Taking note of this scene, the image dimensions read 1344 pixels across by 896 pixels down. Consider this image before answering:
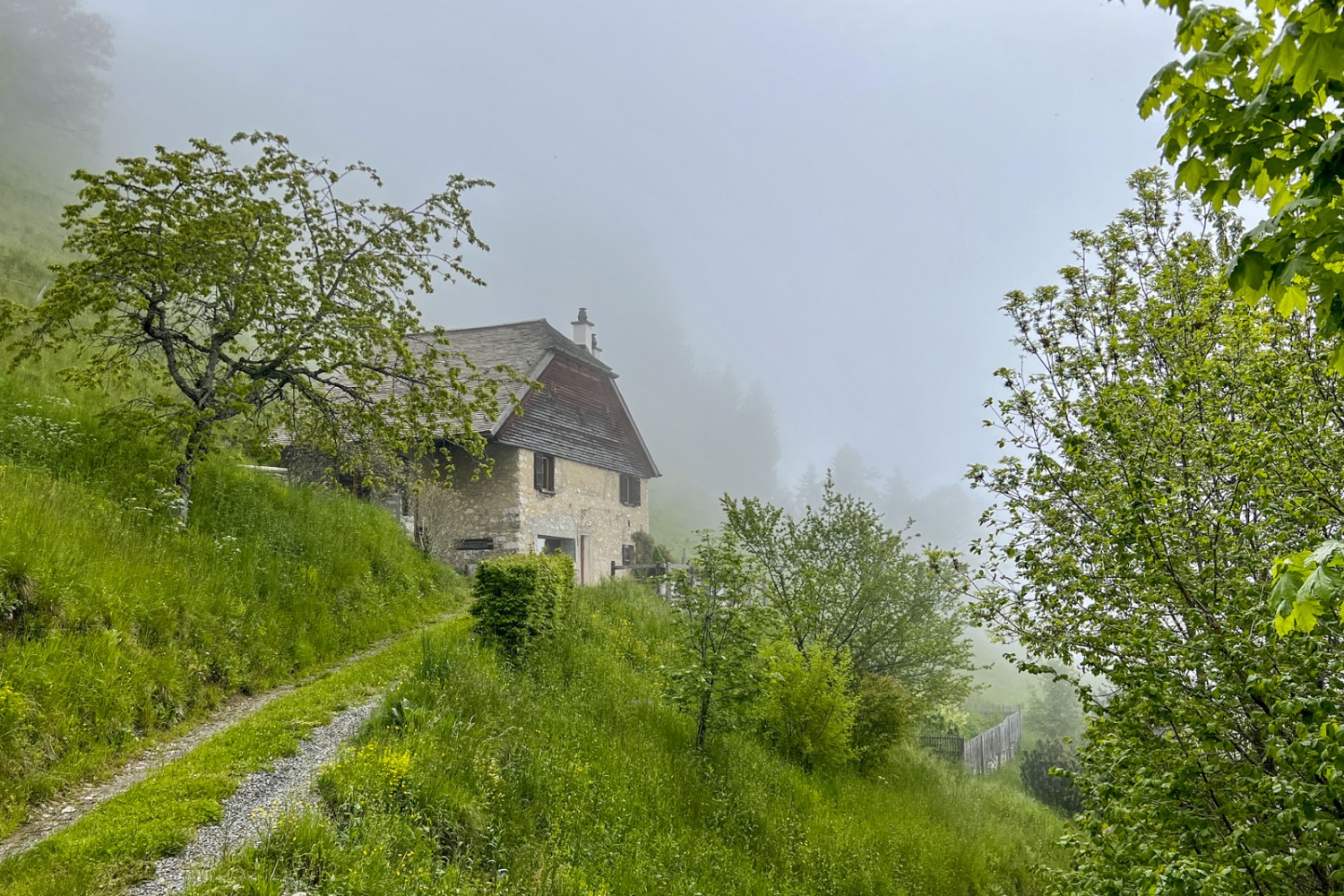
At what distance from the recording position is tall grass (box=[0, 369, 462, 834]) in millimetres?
6000

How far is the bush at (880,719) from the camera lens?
44.7 feet

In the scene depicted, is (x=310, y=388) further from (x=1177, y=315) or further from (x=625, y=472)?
(x=625, y=472)

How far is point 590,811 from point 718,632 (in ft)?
11.8

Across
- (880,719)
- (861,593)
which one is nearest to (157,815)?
(880,719)

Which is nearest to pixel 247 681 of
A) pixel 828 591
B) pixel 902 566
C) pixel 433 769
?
pixel 433 769

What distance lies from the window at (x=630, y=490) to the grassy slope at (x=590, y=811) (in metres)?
15.3

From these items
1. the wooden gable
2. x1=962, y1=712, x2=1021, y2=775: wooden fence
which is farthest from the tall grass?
x1=962, y1=712, x2=1021, y2=775: wooden fence

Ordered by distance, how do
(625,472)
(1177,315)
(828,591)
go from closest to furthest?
(1177,315)
(828,591)
(625,472)

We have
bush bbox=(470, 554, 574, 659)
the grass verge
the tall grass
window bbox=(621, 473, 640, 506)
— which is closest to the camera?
the grass verge

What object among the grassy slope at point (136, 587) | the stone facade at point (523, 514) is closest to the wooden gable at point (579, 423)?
the stone facade at point (523, 514)

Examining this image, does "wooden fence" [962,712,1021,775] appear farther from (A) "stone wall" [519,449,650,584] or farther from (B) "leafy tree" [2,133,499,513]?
(B) "leafy tree" [2,133,499,513]

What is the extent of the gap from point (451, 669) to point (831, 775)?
6.85m

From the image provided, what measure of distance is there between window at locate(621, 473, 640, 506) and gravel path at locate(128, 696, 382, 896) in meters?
21.8

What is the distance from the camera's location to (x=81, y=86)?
166ft
